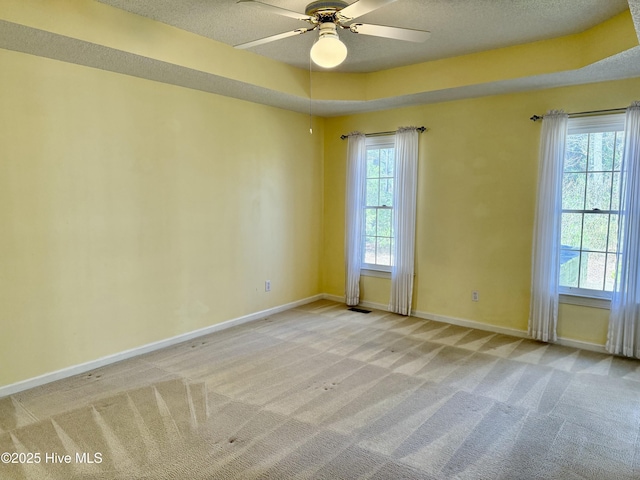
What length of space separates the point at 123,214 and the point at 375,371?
265 cm

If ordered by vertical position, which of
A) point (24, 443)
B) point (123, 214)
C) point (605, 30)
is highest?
point (605, 30)

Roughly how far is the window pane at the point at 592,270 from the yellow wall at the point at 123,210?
11.2 ft

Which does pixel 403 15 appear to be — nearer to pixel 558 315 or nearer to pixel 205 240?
pixel 205 240

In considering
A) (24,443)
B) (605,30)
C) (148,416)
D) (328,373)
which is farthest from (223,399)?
(605,30)

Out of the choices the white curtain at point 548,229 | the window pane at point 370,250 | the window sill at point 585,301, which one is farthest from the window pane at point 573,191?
the window pane at point 370,250

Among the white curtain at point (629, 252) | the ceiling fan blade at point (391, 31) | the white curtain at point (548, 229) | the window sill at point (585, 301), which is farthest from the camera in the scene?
the white curtain at point (548, 229)

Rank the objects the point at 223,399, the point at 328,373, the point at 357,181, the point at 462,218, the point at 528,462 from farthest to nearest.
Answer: the point at 357,181 → the point at 462,218 → the point at 328,373 → the point at 223,399 → the point at 528,462

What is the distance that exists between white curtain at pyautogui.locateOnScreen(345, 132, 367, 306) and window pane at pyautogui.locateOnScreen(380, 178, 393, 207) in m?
0.26

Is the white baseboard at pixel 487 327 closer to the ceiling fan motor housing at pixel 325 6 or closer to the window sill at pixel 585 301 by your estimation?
the window sill at pixel 585 301

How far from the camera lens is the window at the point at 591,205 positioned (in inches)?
155

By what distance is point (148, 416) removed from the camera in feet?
9.16

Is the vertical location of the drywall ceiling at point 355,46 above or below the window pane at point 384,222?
above

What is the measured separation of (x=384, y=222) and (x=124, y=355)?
341 cm

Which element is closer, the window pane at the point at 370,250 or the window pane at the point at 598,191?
the window pane at the point at 598,191
